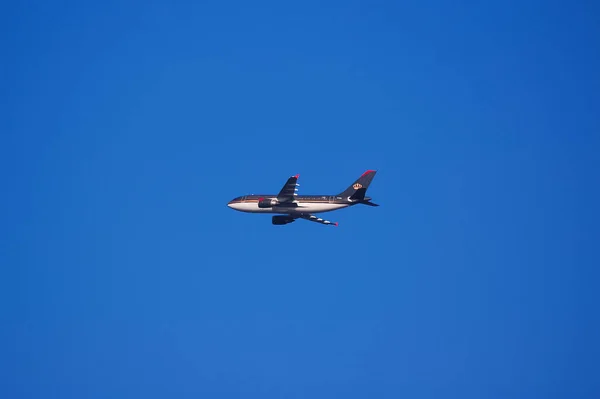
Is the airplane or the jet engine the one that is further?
the jet engine

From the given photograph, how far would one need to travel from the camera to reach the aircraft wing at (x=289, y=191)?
140000 millimetres

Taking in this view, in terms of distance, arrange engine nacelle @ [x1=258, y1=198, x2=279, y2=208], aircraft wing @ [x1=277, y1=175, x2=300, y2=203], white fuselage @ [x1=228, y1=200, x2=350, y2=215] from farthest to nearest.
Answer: engine nacelle @ [x1=258, y1=198, x2=279, y2=208], white fuselage @ [x1=228, y1=200, x2=350, y2=215], aircraft wing @ [x1=277, y1=175, x2=300, y2=203]

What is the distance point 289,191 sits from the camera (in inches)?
5576

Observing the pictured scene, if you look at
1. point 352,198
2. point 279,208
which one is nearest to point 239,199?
point 279,208

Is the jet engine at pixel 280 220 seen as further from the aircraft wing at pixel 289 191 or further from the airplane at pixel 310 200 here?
the aircraft wing at pixel 289 191

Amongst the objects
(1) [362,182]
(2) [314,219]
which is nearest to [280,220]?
(2) [314,219]

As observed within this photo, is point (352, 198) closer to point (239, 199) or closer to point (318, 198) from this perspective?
point (318, 198)

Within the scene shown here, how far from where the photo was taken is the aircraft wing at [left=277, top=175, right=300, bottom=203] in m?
140

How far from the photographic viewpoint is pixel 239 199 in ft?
500

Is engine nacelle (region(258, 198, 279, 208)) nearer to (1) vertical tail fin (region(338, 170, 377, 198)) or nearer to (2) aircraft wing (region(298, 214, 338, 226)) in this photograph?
(2) aircraft wing (region(298, 214, 338, 226))

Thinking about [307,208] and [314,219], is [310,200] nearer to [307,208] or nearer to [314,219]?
[307,208]

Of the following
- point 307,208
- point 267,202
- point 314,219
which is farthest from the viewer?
point 314,219

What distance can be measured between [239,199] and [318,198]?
43.8ft

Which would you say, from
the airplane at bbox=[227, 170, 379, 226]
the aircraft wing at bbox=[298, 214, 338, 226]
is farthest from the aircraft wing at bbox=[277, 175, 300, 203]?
the aircraft wing at bbox=[298, 214, 338, 226]
